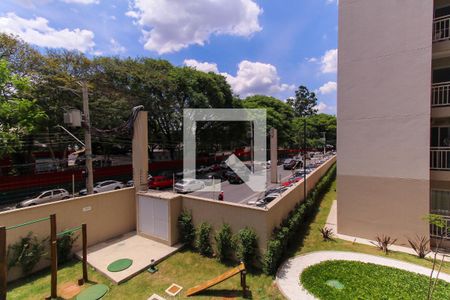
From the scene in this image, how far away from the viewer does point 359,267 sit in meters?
7.40

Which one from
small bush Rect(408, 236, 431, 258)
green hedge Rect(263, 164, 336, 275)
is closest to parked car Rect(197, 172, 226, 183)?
green hedge Rect(263, 164, 336, 275)

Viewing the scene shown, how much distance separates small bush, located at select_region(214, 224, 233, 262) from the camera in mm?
8102

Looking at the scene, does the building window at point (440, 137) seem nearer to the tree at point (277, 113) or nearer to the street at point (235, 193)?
the street at point (235, 193)

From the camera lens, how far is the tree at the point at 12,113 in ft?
43.0

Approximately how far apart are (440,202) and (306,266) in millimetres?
6387

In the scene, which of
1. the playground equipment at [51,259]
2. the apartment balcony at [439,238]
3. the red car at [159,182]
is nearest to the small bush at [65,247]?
the playground equipment at [51,259]

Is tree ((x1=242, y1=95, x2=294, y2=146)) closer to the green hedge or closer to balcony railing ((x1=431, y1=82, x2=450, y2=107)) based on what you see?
the green hedge

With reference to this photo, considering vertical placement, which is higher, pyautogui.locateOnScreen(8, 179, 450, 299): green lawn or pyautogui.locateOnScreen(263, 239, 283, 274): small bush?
pyautogui.locateOnScreen(263, 239, 283, 274): small bush

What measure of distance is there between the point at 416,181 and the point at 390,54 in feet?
17.1

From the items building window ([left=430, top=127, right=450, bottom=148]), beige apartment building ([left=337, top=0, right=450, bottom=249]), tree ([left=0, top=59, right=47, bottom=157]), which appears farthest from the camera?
tree ([left=0, top=59, right=47, bottom=157])

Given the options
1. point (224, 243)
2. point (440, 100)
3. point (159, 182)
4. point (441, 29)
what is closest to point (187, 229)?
point (224, 243)

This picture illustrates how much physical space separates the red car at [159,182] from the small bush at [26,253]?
12593mm

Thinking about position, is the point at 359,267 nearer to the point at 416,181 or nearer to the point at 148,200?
the point at 416,181

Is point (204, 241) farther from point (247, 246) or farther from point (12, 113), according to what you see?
point (12, 113)
